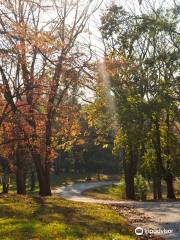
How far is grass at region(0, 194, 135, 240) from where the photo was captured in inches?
513

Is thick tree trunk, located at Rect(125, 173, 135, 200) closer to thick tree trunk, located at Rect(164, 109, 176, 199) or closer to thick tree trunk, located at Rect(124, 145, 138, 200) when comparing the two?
thick tree trunk, located at Rect(124, 145, 138, 200)

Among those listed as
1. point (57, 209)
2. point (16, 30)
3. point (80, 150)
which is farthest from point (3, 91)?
point (80, 150)

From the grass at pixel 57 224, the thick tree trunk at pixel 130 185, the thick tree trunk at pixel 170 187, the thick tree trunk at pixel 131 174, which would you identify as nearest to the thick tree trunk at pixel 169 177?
the thick tree trunk at pixel 170 187

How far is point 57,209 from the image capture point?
19.7 metres

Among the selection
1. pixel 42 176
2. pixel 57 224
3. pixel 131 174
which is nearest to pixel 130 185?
pixel 131 174

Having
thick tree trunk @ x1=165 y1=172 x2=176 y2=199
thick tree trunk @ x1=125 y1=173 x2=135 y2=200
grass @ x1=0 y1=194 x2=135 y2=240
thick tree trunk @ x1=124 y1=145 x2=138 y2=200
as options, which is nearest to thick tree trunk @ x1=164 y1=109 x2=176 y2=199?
thick tree trunk @ x1=165 y1=172 x2=176 y2=199

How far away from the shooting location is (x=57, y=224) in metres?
15.0

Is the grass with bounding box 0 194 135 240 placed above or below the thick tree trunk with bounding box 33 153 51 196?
below

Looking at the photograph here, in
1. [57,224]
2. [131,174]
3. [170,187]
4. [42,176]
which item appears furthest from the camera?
[131,174]

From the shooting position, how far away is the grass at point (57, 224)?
1304cm

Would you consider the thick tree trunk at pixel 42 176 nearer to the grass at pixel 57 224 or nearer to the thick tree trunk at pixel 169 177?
the grass at pixel 57 224

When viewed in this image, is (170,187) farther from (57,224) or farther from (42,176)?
(57,224)

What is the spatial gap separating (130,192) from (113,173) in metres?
57.2

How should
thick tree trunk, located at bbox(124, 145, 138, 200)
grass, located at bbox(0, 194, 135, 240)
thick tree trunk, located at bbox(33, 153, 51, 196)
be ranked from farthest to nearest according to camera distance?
thick tree trunk, located at bbox(124, 145, 138, 200)
thick tree trunk, located at bbox(33, 153, 51, 196)
grass, located at bbox(0, 194, 135, 240)
